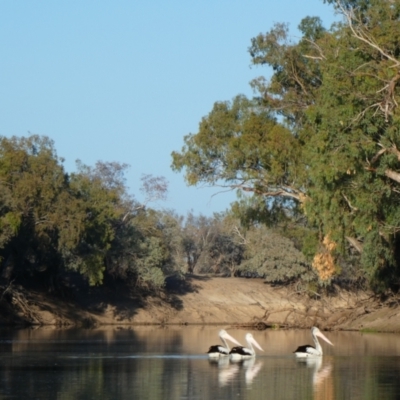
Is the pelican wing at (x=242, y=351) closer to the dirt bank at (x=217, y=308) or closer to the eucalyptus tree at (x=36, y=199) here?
the dirt bank at (x=217, y=308)

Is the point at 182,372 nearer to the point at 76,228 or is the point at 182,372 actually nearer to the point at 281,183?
the point at 281,183

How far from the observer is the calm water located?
834 inches

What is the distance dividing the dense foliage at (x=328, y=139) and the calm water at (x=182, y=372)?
15.3 ft

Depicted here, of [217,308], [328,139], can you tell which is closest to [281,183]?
[328,139]

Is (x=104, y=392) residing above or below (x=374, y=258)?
below

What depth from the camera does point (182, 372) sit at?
26141 millimetres

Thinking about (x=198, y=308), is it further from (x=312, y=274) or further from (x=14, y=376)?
(x=14, y=376)

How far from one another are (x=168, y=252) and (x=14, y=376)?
42199 millimetres

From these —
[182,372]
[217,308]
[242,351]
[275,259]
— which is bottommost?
[182,372]

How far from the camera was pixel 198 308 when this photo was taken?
2643 inches

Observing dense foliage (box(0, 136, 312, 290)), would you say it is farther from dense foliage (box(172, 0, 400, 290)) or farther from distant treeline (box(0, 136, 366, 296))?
dense foliage (box(172, 0, 400, 290))

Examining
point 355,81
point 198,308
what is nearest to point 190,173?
point 355,81

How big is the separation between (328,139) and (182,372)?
9730mm

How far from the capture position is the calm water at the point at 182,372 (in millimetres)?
21188
